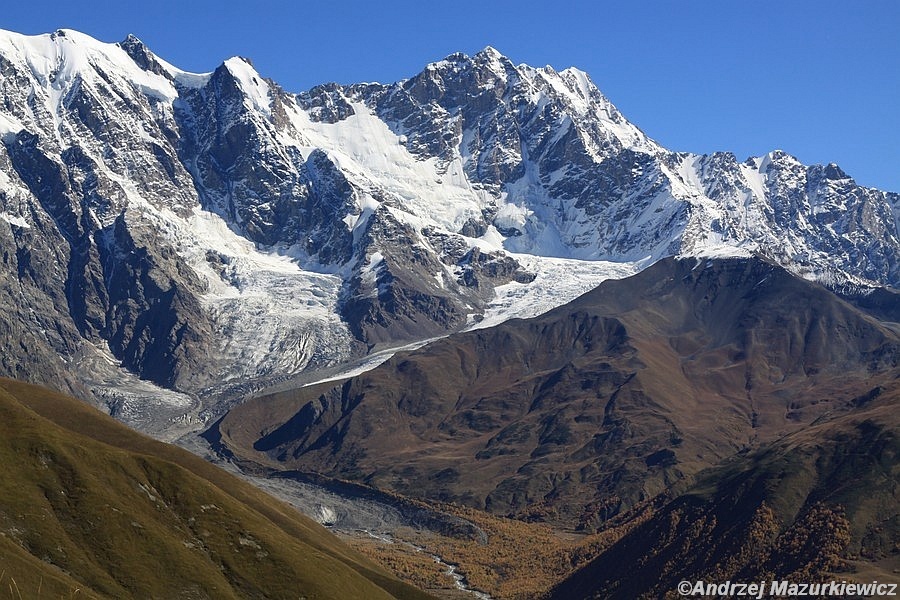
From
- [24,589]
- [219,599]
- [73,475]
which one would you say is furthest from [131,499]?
[24,589]

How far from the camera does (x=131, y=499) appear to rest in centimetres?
19600

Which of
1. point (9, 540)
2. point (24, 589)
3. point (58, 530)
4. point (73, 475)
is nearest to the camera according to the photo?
point (24, 589)

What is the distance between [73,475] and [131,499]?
945 cm

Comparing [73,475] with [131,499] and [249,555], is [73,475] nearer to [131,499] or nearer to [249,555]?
[131,499]

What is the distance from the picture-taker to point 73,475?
630 ft

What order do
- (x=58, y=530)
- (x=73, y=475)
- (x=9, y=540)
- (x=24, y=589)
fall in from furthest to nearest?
(x=73, y=475) → (x=58, y=530) → (x=9, y=540) → (x=24, y=589)

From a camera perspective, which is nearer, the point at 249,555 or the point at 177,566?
the point at 177,566

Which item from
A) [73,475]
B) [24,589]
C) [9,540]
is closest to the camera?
[24,589]

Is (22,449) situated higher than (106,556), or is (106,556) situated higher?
(22,449)

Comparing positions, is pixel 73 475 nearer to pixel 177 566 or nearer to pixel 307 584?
pixel 177 566

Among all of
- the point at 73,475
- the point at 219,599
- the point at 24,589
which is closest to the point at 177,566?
the point at 219,599

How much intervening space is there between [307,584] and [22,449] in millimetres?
46386

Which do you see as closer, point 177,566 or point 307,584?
point 177,566

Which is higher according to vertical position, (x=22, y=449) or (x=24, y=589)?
(x=22, y=449)
